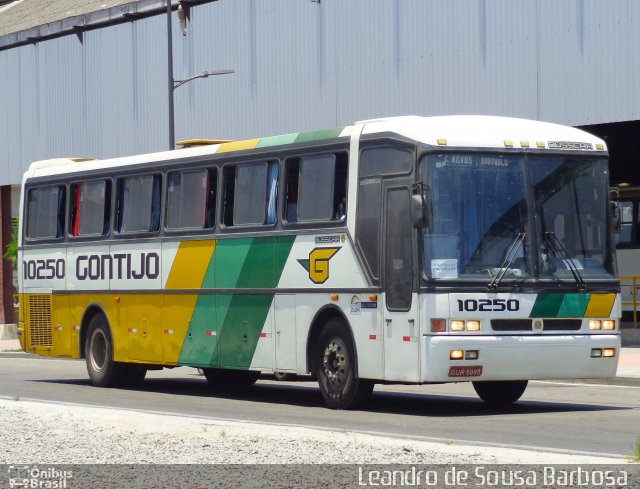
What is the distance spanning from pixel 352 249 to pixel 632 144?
20015 mm

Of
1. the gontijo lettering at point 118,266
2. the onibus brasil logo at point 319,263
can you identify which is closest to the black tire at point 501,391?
the onibus brasil logo at point 319,263

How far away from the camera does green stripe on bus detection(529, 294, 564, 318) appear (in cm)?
1586

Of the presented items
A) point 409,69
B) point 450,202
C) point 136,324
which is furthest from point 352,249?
point 409,69

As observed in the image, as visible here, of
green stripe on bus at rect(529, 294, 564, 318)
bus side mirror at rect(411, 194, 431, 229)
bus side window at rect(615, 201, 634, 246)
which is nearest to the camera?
bus side mirror at rect(411, 194, 431, 229)

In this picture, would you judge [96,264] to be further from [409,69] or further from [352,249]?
[409,69]

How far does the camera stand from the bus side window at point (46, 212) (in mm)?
23094

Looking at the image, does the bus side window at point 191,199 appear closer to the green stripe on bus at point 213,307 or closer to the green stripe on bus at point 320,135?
the green stripe on bus at point 213,307

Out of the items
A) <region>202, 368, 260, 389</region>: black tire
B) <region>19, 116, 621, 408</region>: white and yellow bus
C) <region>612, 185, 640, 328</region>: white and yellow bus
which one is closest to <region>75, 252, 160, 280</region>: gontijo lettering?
<region>19, 116, 621, 408</region>: white and yellow bus

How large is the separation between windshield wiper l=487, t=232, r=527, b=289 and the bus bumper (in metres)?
0.60

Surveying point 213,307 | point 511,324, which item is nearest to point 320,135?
point 213,307

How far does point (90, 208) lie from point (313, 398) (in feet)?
17.3

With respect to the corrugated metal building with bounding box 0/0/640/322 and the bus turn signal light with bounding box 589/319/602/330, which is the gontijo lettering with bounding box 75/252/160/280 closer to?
the bus turn signal light with bounding box 589/319/602/330

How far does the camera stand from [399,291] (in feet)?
52.0

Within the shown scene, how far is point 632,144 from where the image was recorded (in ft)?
115
